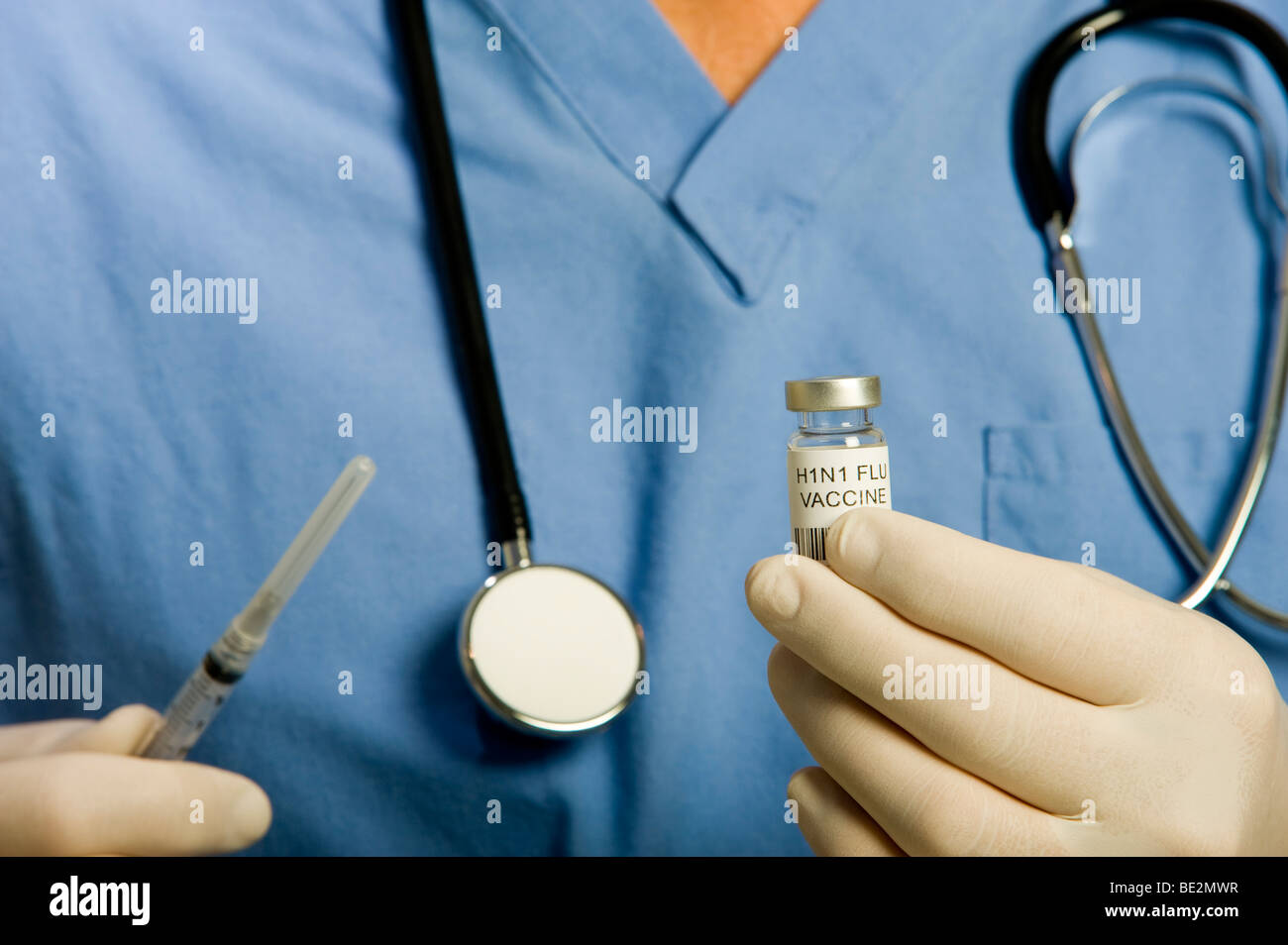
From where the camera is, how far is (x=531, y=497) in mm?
581

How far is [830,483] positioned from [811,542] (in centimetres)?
3

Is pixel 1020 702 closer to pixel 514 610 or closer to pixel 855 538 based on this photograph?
pixel 855 538

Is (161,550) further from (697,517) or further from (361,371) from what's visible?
(697,517)

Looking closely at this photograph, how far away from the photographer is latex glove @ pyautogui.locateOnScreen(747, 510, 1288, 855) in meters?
0.42

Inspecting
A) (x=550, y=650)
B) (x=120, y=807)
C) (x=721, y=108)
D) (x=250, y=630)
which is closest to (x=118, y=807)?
(x=120, y=807)

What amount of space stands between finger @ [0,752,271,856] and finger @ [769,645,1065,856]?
272 mm

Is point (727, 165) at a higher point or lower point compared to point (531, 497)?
higher

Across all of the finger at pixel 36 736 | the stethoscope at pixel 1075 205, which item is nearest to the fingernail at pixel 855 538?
the stethoscope at pixel 1075 205

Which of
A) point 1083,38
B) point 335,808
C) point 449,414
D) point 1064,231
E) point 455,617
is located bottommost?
point 335,808

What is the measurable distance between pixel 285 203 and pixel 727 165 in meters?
0.28

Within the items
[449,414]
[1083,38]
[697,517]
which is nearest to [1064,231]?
[1083,38]

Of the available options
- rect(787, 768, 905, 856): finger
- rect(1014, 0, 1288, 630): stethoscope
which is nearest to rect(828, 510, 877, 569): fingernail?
rect(787, 768, 905, 856): finger

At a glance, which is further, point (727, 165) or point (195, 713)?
point (727, 165)

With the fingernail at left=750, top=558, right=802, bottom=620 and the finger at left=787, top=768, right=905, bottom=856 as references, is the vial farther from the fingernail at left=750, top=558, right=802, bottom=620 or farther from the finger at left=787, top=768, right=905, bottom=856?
the finger at left=787, top=768, right=905, bottom=856
